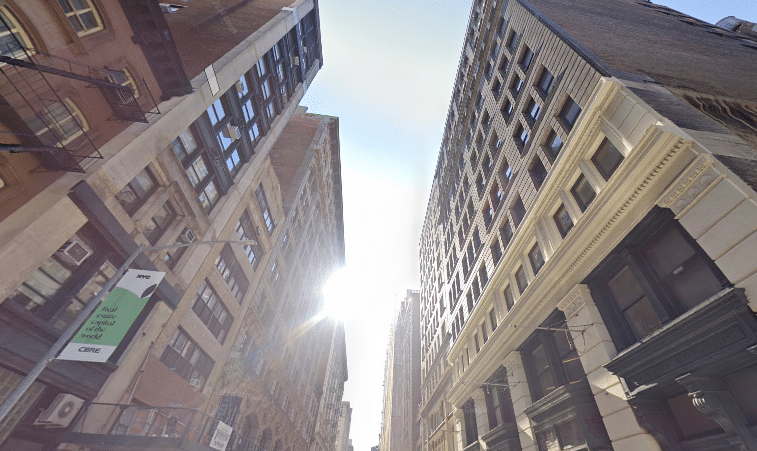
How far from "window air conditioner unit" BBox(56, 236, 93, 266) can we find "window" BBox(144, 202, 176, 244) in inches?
126

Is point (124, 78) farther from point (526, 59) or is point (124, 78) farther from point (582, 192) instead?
point (526, 59)

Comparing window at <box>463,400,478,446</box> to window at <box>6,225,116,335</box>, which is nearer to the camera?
window at <box>6,225,116,335</box>

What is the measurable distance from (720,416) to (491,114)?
2350 cm

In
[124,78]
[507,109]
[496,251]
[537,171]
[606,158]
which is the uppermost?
[507,109]

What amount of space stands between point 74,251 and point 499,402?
23.7 metres

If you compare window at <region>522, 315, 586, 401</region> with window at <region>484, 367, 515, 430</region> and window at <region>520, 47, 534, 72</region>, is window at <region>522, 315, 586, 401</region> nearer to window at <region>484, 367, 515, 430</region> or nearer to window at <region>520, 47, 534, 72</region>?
window at <region>484, 367, 515, 430</region>

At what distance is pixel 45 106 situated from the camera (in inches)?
422

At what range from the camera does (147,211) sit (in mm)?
15406

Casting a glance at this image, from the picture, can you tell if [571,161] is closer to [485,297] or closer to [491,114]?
[485,297]

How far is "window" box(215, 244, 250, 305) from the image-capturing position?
23.2 metres

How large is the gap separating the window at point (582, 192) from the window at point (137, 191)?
2064cm

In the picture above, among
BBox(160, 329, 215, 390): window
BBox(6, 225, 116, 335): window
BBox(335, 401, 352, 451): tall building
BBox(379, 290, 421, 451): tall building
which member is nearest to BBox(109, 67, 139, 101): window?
BBox(6, 225, 116, 335): window

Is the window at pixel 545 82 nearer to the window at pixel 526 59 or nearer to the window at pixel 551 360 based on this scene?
the window at pixel 526 59

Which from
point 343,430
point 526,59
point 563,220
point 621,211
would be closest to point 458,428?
point 563,220
